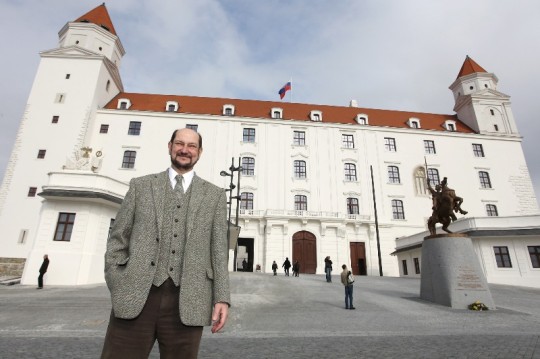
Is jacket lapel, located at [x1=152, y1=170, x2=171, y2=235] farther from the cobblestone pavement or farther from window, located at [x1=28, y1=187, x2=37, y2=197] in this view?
window, located at [x1=28, y1=187, x2=37, y2=197]

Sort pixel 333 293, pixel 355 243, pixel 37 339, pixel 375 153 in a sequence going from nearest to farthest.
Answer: pixel 37 339, pixel 333 293, pixel 355 243, pixel 375 153

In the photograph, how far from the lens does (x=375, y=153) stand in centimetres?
3484

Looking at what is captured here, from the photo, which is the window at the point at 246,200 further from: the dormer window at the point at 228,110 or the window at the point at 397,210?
the window at the point at 397,210

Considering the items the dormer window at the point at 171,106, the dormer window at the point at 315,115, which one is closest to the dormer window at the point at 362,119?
the dormer window at the point at 315,115

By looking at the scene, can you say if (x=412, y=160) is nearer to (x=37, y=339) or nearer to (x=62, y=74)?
(x=37, y=339)

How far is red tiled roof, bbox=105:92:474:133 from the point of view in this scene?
3694 centimetres

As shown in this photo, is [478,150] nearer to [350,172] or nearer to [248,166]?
[350,172]

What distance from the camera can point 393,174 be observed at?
34344mm

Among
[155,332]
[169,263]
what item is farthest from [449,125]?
[155,332]

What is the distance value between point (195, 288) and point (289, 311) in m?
8.10

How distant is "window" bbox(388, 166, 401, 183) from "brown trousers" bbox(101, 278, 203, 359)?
1360 inches

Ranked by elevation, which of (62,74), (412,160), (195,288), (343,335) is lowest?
(343,335)

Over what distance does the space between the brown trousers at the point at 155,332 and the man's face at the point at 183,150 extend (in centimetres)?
93

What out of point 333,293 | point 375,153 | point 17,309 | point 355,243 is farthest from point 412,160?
point 17,309
